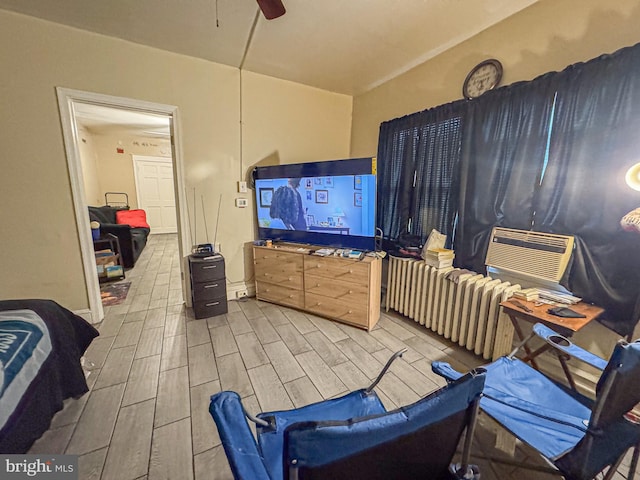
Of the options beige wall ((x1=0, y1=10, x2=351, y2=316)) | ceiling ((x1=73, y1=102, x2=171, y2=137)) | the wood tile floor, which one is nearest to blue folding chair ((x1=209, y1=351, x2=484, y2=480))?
the wood tile floor

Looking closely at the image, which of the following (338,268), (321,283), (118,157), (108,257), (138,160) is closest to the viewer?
(338,268)

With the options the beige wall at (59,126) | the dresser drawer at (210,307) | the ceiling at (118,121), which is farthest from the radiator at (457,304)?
the ceiling at (118,121)

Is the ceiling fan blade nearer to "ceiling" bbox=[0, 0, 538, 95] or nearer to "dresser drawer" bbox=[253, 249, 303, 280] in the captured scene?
"ceiling" bbox=[0, 0, 538, 95]

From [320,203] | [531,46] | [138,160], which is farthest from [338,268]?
[138,160]

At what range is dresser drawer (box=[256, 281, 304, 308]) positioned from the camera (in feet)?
9.48

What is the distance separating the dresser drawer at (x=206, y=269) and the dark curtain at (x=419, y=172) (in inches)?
73.6

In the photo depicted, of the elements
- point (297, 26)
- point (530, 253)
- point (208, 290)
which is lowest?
point (208, 290)

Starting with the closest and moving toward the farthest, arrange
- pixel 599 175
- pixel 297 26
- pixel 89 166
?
pixel 599 175 → pixel 297 26 → pixel 89 166

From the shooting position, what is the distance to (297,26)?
6.88 feet

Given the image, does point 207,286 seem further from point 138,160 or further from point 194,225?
point 138,160

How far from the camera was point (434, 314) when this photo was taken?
7.68ft

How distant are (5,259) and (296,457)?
10.4ft

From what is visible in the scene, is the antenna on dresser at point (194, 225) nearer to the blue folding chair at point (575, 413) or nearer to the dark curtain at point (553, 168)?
the dark curtain at point (553, 168)

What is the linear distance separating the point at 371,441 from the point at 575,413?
1.24 metres
